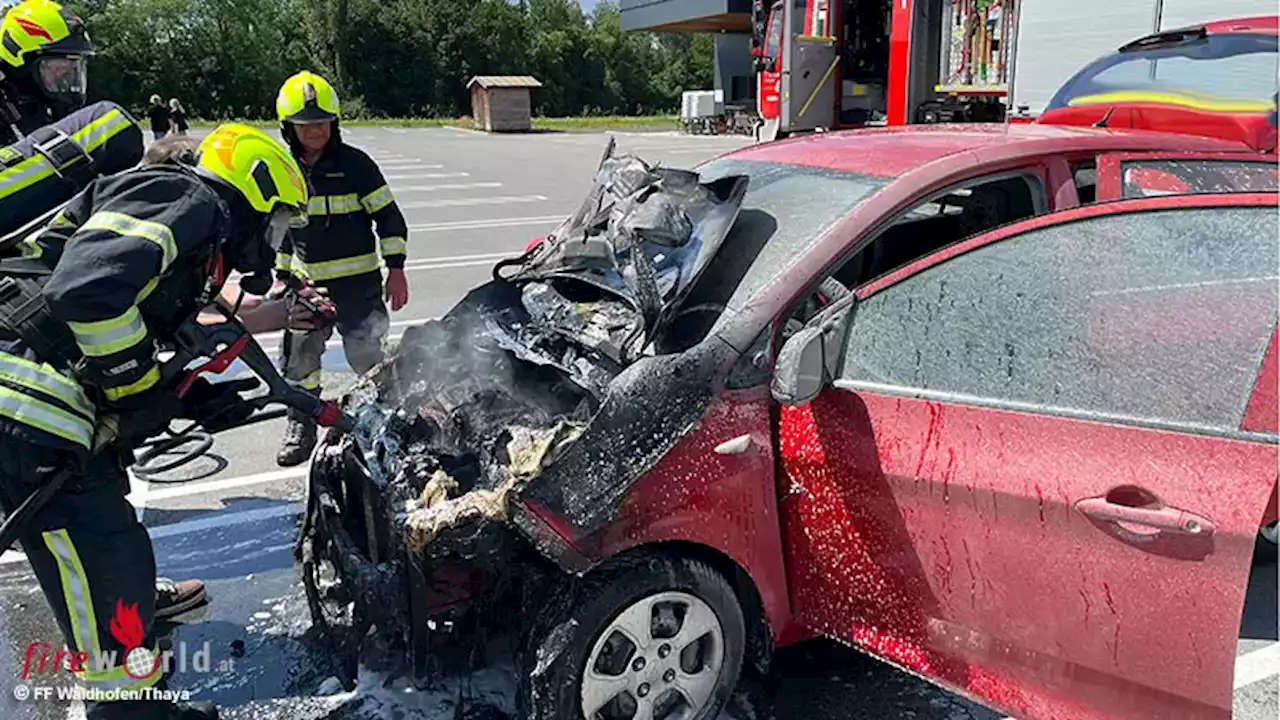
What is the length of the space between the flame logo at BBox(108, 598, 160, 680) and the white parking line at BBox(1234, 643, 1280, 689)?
3010mm

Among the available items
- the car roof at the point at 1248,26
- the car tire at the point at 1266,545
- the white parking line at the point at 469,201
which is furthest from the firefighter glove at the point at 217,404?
the white parking line at the point at 469,201

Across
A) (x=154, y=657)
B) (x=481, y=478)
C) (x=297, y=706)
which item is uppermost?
(x=481, y=478)

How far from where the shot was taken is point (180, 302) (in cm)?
251

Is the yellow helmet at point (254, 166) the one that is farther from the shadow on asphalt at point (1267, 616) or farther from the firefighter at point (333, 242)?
the shadow on asphalt at point (1267, 616)

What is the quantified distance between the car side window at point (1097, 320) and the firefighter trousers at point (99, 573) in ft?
6.20

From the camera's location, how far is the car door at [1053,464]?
1.90 m

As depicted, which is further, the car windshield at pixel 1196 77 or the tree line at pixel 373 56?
the tree line at pixel 373 56

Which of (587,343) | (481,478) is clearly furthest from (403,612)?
(587,343)

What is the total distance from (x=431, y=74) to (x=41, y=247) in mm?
49072

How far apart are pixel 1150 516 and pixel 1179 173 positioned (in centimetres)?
151

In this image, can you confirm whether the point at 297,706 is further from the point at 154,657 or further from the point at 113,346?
the point at 113,346

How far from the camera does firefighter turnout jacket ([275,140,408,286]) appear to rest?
14.0 ft

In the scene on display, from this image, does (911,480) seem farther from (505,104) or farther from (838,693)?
(505,104)

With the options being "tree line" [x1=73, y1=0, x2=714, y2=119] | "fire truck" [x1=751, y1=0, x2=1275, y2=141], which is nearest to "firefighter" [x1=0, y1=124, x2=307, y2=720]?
"fire truck" [x1=751, y1=0, x2=1275, y2=141]
